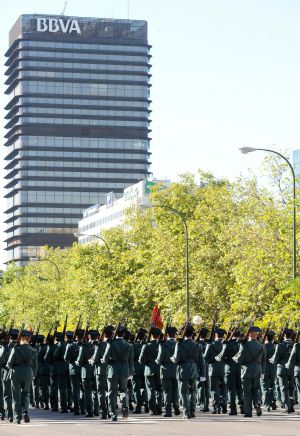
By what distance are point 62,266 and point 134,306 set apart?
5242cm

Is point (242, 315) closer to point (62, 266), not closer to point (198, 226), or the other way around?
point (198, 226)

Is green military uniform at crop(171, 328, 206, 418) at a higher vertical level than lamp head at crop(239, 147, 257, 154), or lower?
lower

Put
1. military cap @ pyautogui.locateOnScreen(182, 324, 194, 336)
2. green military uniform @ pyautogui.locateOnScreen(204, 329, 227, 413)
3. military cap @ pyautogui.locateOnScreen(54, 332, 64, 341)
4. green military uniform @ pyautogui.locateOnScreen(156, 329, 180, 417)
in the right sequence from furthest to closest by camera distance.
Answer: military cap @ pyautogui.locateOnScreen(54, 332, 64, 341) → green military uniform @ pyautogui.locateOnScreen(204, 329, 227, 413) → green military uniform @ pyautogui.locateOnScreen(156, 329, 180, 417) → military cap @ pyautogui.locateOnScreen(182, 324, 194, 336)

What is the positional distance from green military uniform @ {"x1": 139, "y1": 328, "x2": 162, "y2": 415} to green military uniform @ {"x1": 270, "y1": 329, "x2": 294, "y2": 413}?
101 inches

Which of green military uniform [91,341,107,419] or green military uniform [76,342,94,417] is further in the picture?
green military uniform [76,342,94,417]

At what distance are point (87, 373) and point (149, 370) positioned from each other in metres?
1.34

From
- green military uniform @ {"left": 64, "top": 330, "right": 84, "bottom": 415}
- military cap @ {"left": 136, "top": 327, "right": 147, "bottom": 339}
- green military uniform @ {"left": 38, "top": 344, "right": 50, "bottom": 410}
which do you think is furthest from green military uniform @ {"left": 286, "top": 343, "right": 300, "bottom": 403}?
green military uniform @ {"left": 38, "top": 344, "right": 50, "bottom": 410}

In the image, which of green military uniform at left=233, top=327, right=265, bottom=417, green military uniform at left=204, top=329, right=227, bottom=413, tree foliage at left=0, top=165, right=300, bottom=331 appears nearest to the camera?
green military uniform at left=233, top=327, right=265, bottom=417

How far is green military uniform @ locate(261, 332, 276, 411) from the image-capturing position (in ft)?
88.9

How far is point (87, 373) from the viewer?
25.9 metres

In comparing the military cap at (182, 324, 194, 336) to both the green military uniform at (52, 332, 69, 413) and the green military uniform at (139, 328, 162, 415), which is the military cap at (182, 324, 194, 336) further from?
the green military uniform at (52, 332, 69, 413)

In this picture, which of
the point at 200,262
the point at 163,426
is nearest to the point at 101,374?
the point at 163,426

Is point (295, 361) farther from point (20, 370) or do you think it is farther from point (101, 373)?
point (20, 370)

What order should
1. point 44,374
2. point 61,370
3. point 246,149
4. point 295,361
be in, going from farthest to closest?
point 246,149 → point 44,374 → point 61,370 → point 295,361
